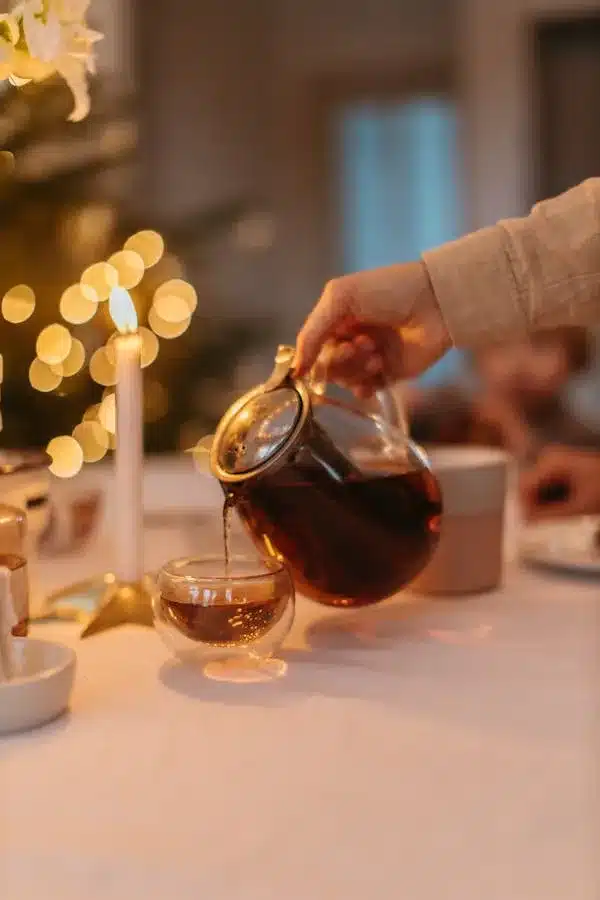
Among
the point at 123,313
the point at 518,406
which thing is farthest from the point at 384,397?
the point at 518,406

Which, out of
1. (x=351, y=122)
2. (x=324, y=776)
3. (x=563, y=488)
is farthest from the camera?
(x=351, y=122)

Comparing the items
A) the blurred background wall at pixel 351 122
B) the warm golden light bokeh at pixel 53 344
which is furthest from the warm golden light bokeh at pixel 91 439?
the blurred background wall at pixel 351 122

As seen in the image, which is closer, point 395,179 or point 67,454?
point 67,454

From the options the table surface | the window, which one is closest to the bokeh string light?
the table surface

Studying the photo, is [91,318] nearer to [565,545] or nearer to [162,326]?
[162,326]

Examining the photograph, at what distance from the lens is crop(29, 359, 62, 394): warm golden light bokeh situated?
50.8 inches

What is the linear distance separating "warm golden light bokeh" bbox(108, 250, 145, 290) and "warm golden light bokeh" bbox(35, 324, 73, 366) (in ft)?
0.65

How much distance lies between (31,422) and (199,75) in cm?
276

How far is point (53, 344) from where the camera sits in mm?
1240

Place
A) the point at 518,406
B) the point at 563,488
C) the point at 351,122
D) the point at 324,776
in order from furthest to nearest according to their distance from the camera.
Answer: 1. the point at 351,122
2. the point at 518,406
3. the point at 563,488
4. the point at 324,776

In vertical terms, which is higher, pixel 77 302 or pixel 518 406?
pixel 77 302

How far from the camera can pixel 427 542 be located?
0.68 m

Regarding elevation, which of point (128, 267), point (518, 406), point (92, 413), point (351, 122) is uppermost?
point (351, 122)

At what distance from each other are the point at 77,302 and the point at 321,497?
730mm
